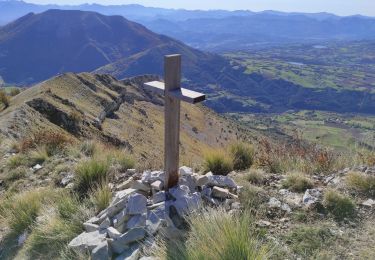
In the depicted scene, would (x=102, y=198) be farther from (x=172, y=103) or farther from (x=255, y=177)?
(x=255, y=177)

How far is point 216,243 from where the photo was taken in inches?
169

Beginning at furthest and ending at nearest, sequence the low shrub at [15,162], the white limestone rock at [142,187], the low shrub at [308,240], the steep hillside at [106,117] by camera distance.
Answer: the steep hillside at [106,117], the low shrub at [15,162], the white limestone rock at [142,187], the low shrub at [308,240]

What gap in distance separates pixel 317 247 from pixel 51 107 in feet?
67.8

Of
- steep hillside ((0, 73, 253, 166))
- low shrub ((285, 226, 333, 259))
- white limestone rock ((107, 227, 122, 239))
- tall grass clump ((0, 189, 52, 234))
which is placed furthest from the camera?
steep hillside ((0, 73, 253, 166))

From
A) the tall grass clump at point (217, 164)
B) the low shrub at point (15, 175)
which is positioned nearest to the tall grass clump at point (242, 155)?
the tall grass clump at point (217, 164)

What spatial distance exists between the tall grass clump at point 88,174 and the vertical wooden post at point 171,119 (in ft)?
5.42

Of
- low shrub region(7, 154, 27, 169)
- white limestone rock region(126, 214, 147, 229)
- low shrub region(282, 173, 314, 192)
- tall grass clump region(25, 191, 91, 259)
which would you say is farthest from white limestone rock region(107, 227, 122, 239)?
low shrub region(7, 154, 27, 169)

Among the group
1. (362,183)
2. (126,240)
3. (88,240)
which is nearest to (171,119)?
(126,240)

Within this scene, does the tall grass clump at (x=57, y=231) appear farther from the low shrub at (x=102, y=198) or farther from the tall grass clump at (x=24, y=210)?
the tall grass clump at (x=24, y=210)

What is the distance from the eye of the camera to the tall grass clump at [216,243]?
4.23m

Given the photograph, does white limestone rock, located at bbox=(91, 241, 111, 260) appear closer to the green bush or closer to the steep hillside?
the green bush

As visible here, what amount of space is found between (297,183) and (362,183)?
100 cm

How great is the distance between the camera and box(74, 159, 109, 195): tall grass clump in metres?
7.52

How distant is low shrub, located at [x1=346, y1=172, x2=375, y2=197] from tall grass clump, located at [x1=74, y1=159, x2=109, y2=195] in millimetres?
4166
